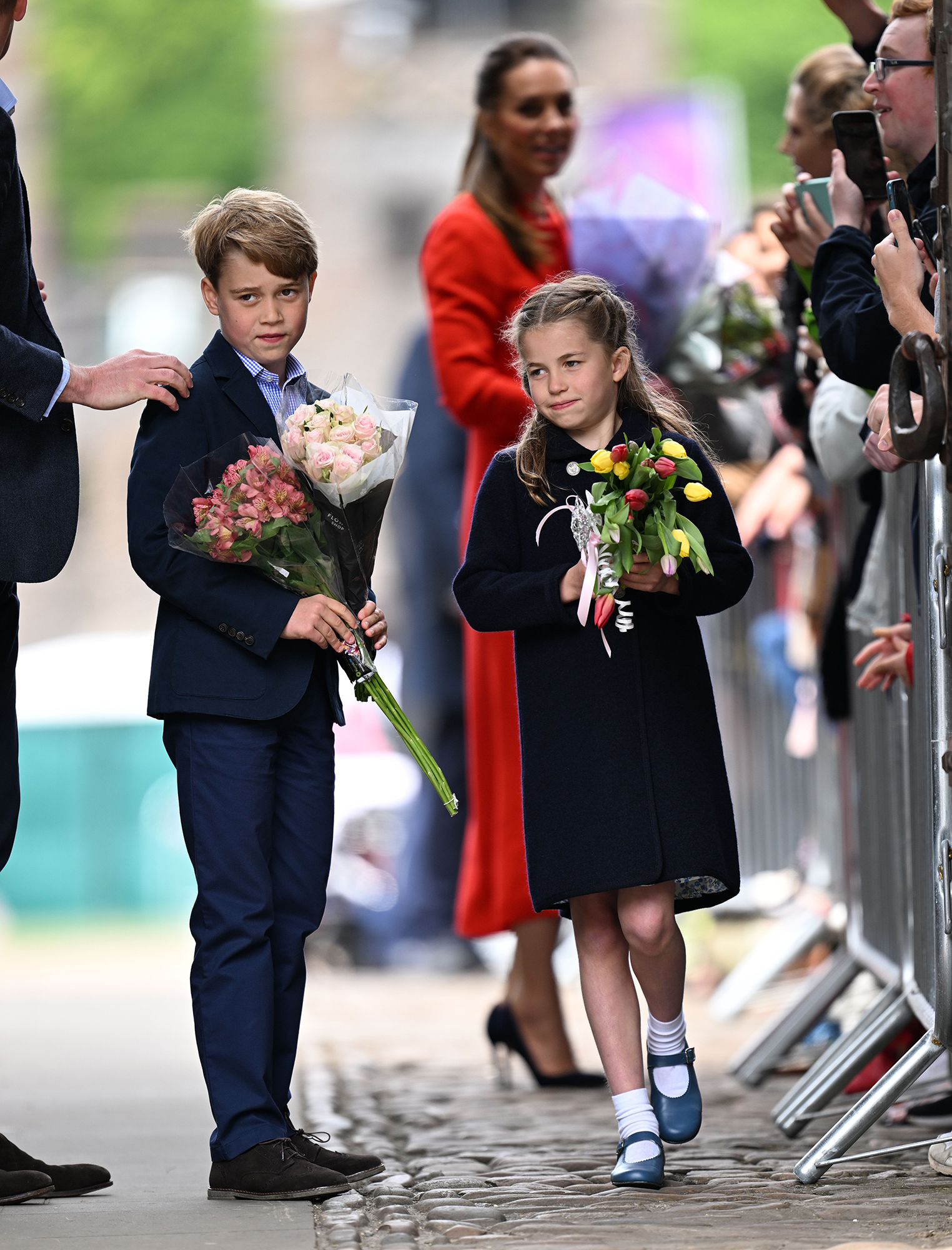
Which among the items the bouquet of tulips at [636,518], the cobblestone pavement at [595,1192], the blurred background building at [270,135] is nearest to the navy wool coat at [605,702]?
the bouquet of tulips at [636,518]

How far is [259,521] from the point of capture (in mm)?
3303

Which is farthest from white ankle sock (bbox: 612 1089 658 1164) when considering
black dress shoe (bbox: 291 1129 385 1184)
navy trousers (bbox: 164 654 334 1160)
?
navy trousers (bbox: 164 654 334 1160)

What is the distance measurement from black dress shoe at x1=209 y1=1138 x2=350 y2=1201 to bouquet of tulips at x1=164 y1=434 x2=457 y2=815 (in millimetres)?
852

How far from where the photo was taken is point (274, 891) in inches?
140

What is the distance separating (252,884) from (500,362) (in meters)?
1.95

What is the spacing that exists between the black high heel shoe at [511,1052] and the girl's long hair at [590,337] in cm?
190

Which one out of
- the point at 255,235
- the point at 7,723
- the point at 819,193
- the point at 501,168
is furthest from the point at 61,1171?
the point at 501,168

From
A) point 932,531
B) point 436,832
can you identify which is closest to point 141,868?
point 436,832

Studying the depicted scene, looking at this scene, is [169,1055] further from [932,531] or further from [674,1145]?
[932,531]

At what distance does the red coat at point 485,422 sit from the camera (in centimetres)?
482

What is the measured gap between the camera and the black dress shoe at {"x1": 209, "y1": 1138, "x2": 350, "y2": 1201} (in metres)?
3.30

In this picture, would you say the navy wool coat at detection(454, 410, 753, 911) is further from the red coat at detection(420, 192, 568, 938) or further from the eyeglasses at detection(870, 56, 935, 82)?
the red coat at detection(420, 192, 568, 938)

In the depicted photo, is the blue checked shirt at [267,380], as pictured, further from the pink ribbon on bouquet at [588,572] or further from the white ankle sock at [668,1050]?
the white ankle sock at [668,1050]

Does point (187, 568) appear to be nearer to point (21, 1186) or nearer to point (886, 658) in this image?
point (21, 1186)
